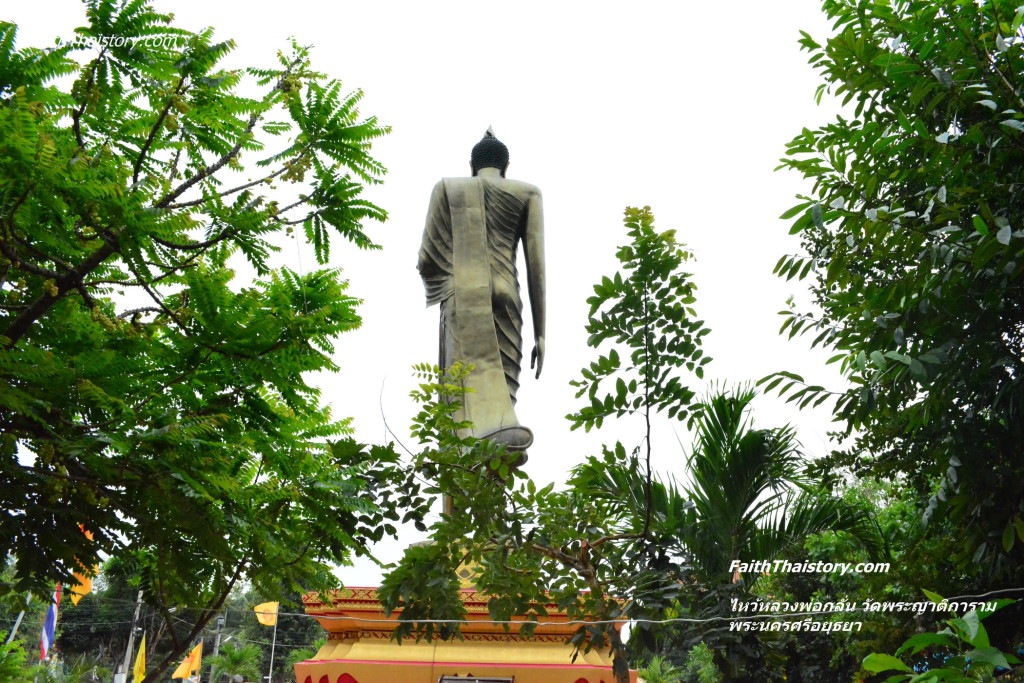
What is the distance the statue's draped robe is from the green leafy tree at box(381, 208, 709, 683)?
269cm

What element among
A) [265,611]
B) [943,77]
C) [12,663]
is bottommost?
[12,663]

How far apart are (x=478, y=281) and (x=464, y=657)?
2.83 m

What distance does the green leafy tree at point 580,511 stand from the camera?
140 inches

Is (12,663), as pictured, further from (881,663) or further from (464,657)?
(881,663)

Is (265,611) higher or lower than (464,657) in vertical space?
higher

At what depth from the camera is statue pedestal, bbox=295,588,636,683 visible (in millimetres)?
5066

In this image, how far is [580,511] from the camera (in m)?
3.84

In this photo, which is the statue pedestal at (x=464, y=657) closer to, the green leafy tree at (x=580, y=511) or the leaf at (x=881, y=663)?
the green leafy tree at (x=580, y=511)

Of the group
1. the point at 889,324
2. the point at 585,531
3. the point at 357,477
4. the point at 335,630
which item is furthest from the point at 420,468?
the point at 335,630

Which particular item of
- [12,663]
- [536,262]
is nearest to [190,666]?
[12,663]

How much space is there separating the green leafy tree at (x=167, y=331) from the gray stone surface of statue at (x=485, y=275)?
3.19 m

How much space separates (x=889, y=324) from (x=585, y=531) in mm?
1518

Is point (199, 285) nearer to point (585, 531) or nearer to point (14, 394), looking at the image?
point (14, 394)

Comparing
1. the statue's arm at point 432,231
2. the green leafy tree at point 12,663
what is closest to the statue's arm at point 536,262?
the statue's arm at point 432,231
